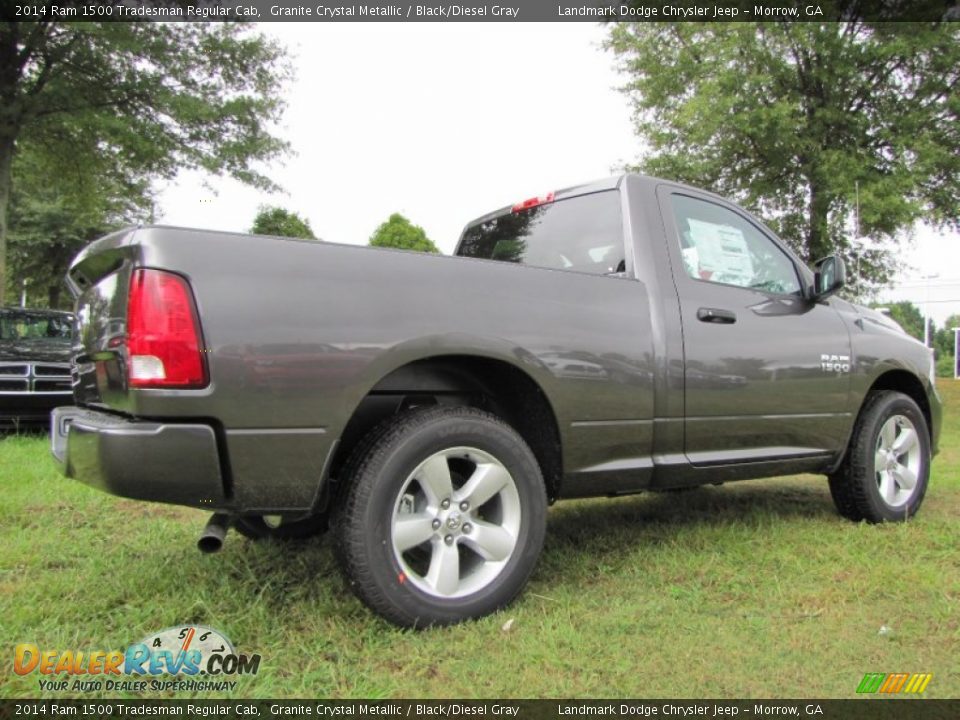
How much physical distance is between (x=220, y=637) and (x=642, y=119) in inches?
462

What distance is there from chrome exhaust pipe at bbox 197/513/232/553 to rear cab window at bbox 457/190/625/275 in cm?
170

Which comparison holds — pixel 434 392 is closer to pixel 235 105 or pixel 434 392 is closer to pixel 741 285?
pixel 741 285

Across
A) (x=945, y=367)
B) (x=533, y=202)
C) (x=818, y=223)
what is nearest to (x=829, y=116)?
(x=818, y=223)

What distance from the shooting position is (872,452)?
12.5 ft

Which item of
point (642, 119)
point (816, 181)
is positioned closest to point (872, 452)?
point (816, 181)

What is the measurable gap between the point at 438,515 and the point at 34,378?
5.56 meters

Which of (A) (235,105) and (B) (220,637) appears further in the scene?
(A) (235,105)

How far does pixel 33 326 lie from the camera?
7391mm

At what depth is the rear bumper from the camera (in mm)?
2010

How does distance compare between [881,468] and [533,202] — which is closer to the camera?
[533,202]

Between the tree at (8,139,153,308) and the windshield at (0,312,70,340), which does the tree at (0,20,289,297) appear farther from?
the tree at (8,139,153,308)

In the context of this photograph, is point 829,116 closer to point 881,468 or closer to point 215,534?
point 881,468

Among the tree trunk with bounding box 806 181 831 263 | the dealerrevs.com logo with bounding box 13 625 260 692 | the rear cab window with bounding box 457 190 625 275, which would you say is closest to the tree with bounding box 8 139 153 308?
the tree trunk with bounding box 806 181 831 263

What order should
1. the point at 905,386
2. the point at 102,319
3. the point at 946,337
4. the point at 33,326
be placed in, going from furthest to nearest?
the point at 946,337, the point at 33,326, the point at 905,386, the point at 102,319
